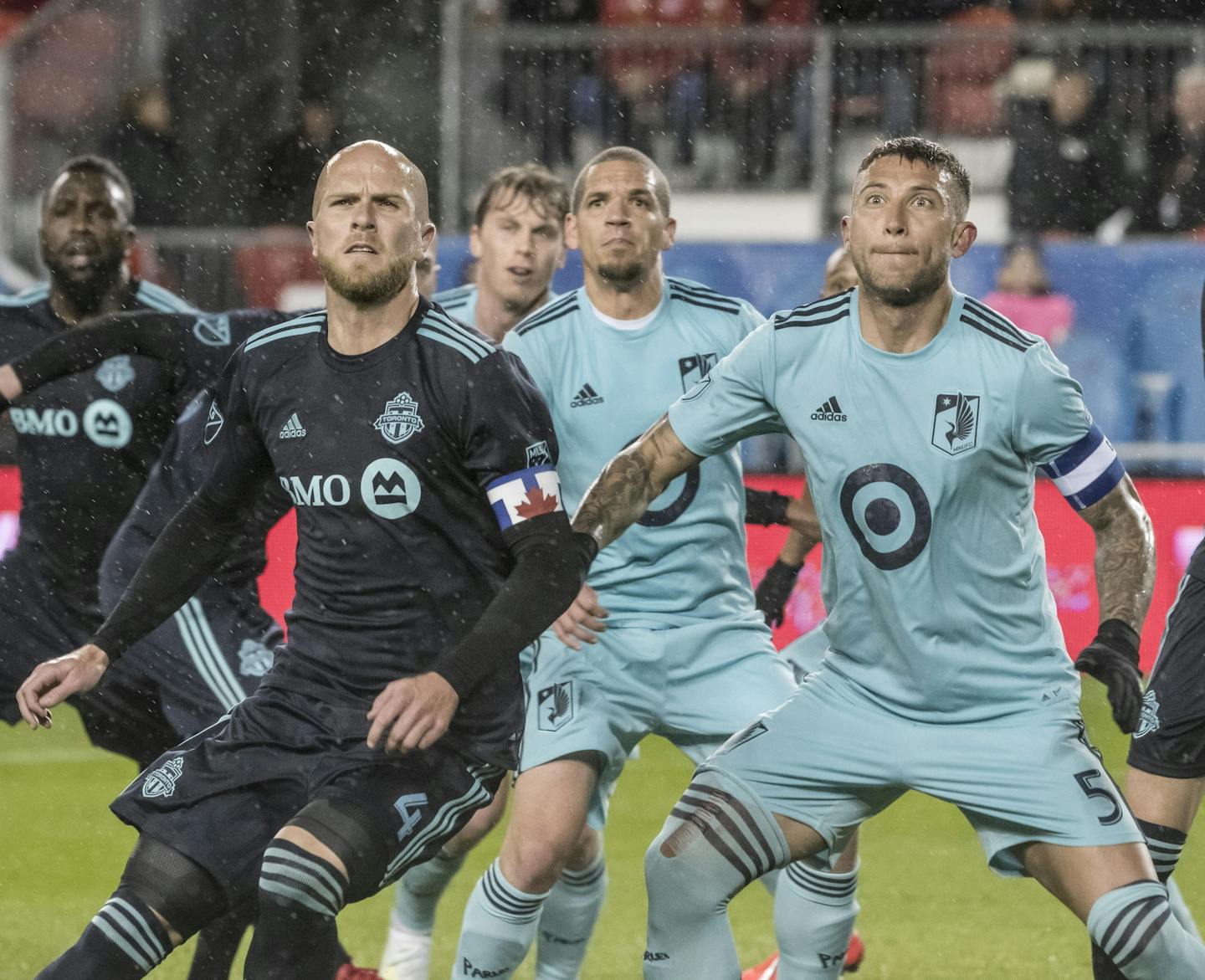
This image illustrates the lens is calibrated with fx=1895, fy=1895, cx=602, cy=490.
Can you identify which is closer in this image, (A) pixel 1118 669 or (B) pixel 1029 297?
(A) pixel 1118 669

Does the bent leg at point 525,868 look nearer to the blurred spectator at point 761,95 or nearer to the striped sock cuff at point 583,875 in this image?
the striped sock cuff at point 583,875

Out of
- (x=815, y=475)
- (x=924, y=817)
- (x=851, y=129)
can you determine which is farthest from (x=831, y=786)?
(x=851, y=129)

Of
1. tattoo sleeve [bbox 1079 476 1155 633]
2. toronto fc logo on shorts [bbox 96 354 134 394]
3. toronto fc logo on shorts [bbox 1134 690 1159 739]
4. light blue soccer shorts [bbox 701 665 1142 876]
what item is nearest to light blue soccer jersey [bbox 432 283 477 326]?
toronto fc logo on shorts [bbox 96 354 134 394]

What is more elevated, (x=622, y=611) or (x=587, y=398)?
(x=587, y=398)

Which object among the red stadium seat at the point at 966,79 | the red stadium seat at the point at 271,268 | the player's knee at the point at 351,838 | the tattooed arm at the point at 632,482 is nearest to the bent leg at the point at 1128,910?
the tattooed arm at the point at 632,482

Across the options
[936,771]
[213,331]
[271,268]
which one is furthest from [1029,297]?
[936,771]

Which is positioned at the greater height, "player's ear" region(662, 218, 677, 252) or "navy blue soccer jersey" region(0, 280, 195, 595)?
"player's ear" region(662, 218, 677, 252)

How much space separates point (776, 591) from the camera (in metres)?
5.61

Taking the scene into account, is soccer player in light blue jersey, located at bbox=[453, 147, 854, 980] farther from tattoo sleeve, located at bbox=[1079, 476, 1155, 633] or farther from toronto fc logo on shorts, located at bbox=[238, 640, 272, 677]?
tattoo sleeve, located at bbox=[1079, 476, 1155, 633]

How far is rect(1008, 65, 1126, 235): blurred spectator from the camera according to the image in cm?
1161

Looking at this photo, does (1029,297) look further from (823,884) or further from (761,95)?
(823,884)

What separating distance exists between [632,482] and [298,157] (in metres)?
8.92

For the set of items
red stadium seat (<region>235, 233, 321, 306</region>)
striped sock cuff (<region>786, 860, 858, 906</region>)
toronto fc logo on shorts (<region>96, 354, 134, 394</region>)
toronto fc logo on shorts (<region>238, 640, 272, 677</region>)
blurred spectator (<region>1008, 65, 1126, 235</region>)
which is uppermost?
blurred spectator (<region>1008, 65, 1126, 235</region>)

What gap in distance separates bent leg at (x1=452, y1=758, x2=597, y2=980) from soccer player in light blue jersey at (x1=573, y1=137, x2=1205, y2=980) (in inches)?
21.5
